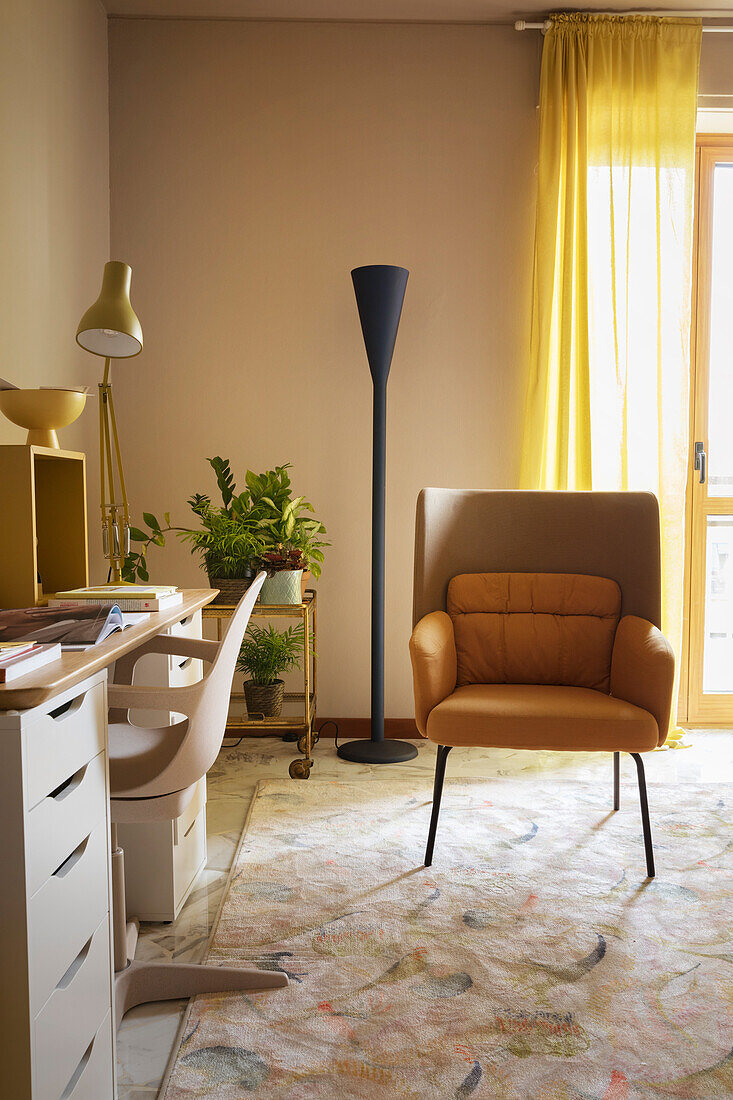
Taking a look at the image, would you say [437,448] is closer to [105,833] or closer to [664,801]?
[664,801]

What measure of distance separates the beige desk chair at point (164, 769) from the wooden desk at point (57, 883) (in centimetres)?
18

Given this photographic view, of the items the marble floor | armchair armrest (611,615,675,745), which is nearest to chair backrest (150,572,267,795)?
the marble floor

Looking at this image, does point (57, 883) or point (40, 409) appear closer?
point (57, 883)

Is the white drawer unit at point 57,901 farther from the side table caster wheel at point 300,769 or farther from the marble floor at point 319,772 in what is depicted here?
the side table caster wheel at point 300,769

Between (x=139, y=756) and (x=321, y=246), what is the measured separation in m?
2.40

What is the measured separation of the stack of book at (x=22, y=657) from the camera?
3.21 ft

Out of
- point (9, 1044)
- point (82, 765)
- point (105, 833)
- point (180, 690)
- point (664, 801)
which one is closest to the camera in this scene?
point (9, 1044)

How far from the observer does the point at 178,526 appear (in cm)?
341

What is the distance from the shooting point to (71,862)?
1.10 m

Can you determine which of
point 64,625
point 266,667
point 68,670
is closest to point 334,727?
point 266,667

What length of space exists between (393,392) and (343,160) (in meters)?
0.91

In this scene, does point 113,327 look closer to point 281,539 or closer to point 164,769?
point 164,769

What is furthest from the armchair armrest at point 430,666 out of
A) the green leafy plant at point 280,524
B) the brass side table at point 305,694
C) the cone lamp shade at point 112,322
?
the cone lamp shade at point 112,322

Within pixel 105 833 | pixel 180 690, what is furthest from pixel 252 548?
pixel 105 833
